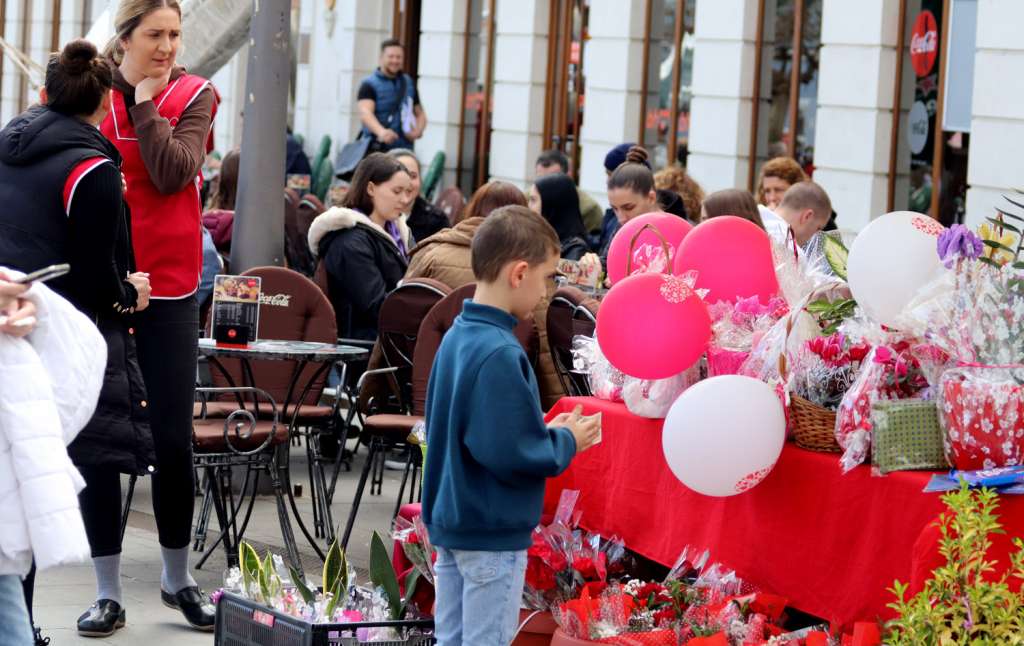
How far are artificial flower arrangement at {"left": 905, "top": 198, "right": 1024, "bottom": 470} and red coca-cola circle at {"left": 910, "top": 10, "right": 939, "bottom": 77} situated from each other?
792cm

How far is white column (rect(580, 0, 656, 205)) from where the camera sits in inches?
603

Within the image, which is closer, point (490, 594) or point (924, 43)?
point (490, 594)

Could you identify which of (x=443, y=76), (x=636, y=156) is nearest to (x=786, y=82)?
(x=636, y=156)

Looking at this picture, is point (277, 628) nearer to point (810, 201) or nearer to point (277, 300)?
point (277, 300)

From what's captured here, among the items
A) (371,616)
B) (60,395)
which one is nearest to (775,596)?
(371,616)

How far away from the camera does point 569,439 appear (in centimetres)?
438

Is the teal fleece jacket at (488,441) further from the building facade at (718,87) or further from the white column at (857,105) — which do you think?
the white column at (857,105)

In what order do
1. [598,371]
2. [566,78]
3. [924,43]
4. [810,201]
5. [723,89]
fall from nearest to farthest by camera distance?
[598,371] < [810,201] < [924,43] < [723,89] < [566,78]

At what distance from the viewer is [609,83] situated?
15.6m

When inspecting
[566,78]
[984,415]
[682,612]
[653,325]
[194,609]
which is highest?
[566,78]

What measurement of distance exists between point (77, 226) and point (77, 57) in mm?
500

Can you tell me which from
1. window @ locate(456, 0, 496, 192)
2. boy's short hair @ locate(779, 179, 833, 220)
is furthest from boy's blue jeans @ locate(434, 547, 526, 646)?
window @ locate(456, 0, 496, 192)

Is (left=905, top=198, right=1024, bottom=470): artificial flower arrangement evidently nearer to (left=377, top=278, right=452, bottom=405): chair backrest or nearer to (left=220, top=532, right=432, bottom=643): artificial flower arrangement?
(left=220, top=532, right=432, bottom=643): artificial flower arrangement

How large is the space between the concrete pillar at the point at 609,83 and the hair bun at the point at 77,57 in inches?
407
